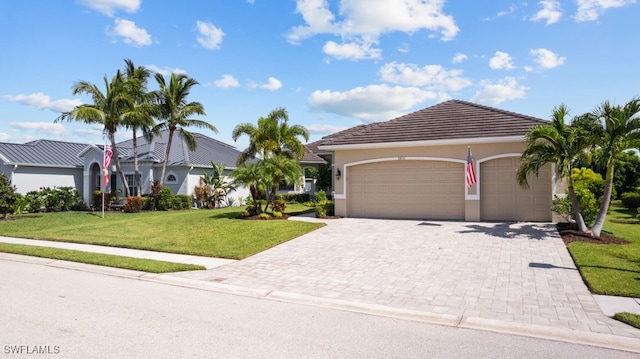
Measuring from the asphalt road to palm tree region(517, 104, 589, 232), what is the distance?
8.70m

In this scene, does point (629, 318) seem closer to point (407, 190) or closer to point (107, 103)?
point (407, 190)

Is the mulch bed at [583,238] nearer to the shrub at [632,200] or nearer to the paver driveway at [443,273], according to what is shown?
the paver driveway at [443,273]

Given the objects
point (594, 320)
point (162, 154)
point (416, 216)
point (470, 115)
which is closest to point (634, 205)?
point (470, 115)

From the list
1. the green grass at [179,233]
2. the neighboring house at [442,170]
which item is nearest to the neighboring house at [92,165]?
the green grass at [179,233]

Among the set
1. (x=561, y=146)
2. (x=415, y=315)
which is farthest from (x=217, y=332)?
(x=561, y=146)

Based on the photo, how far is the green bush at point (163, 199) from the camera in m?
23.9

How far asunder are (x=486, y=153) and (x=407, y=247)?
21.4ft

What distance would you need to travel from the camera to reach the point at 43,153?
27.8m

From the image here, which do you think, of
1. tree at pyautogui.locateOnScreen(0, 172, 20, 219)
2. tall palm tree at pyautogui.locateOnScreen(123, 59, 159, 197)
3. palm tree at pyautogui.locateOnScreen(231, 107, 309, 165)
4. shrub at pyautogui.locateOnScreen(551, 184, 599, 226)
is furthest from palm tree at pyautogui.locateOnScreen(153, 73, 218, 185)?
shrub at pyautogui.locateOnScreen(551, 184, 599, 226)

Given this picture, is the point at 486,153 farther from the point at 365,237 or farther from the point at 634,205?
the point at 634,205

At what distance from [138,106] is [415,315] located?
2158 cm

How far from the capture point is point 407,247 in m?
11.4

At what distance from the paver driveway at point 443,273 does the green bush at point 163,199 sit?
42.9 ft

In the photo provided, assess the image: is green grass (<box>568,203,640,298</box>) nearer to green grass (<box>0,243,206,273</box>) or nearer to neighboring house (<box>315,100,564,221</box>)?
neighboring house (<box>315,100,564,221</box>)
